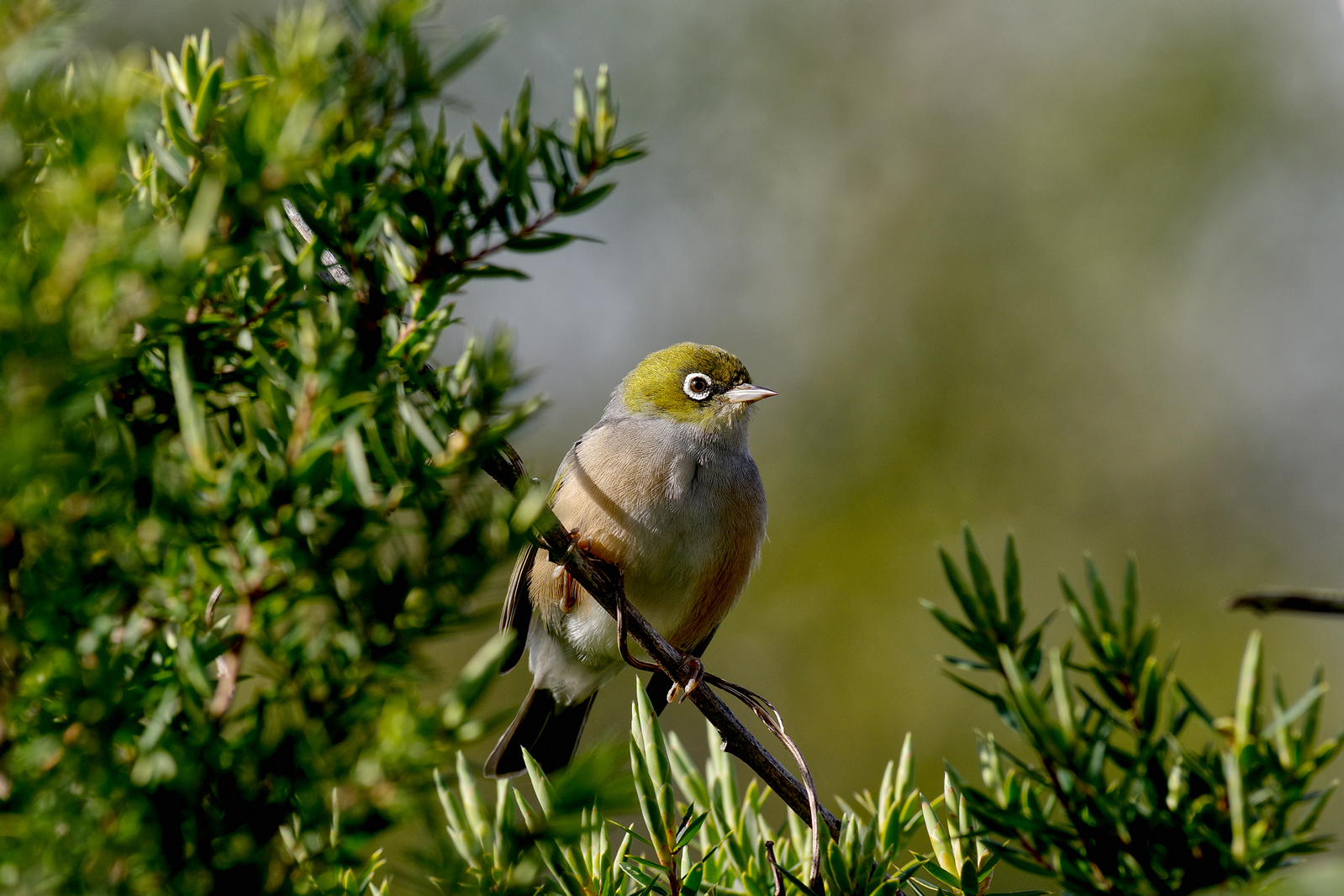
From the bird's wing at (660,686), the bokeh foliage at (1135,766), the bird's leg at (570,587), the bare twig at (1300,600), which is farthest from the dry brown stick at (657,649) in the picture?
the bird's wing at (660,686)

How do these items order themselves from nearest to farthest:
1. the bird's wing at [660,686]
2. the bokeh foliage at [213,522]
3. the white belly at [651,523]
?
the bokeh foliage at [213,522], the white belly at [651,523], the bird's wing at [660,686]

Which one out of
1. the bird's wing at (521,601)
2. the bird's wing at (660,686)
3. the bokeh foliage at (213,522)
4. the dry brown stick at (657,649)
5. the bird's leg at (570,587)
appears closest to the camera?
the bokeh foliage at (213,522)

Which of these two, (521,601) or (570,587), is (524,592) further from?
(570,587)

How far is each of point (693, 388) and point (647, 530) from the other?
1.01m

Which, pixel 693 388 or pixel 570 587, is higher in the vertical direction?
pixel 693 388

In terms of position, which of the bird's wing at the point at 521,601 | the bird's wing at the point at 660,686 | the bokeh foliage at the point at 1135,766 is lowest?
the bird's wing at the point at 660,686

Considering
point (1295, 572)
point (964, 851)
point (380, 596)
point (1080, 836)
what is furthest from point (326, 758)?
point (1295, 572)

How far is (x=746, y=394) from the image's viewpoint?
16.3 ft

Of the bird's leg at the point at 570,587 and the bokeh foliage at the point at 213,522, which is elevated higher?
the bokeh foliage at the point at 213,522

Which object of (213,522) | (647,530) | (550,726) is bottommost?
(550,726)

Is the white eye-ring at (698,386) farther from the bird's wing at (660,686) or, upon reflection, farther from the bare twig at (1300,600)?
the bare twig at (1300,600)

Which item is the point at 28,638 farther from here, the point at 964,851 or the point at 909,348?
the point at 909,348

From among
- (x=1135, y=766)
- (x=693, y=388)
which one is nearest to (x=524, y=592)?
(x=693, y=388)

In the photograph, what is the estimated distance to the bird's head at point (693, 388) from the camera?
494 cm
